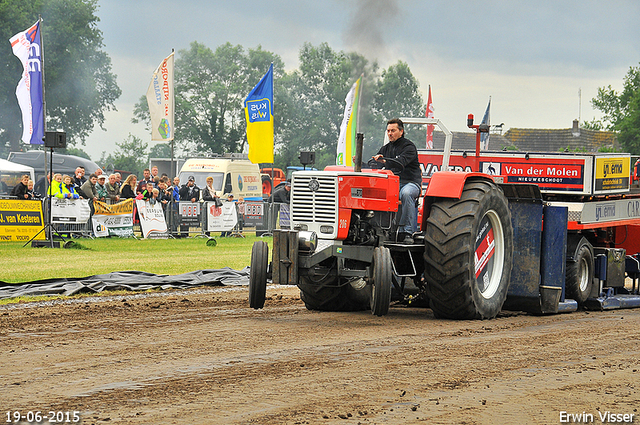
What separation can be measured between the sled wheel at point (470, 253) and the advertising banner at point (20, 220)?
13.0 metres

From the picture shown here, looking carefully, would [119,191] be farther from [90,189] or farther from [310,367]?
[310,367]

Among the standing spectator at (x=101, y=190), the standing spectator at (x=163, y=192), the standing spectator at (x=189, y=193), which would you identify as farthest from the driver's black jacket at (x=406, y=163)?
the standing spectator at (x=189, y=193)

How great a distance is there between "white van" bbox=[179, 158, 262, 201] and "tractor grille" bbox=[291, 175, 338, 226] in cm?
2225

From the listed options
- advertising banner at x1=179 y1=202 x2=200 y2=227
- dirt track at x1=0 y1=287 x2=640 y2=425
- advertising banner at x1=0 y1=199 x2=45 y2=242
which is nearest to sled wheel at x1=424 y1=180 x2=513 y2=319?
dirt track at x1=0 y1=287 x2=640 y2=425

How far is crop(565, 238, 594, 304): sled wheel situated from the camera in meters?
10.1

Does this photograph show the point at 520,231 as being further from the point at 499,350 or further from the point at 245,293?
the point at 245,293

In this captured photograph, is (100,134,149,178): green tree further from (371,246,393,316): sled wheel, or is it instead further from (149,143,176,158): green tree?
(371,246,393,316): sled wheel

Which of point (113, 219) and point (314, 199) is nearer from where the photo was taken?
point (314, 199)

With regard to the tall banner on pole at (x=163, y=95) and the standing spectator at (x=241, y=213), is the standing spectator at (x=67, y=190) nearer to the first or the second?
the tall banner on pole at (x=163, y=95)

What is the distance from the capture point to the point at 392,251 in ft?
27.7

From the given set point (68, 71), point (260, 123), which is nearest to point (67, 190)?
point (260, 123)

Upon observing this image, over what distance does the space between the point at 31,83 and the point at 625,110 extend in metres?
48.2

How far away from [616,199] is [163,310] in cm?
645

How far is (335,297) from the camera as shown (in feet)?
30.1
